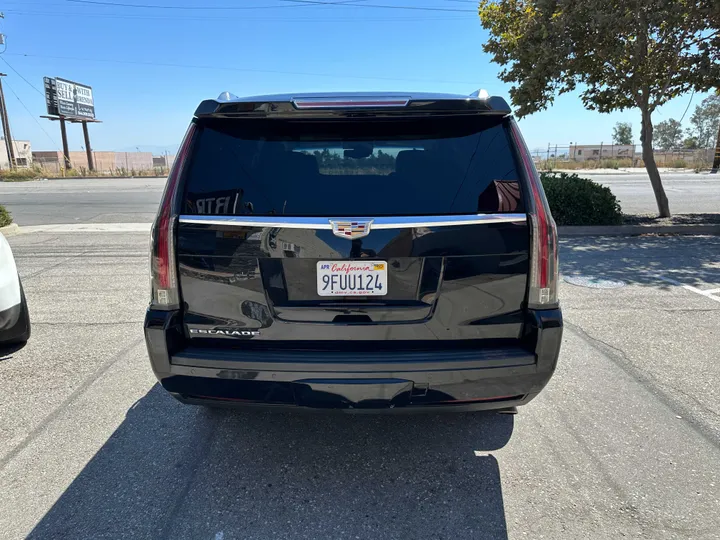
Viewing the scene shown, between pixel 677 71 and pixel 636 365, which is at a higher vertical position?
pixel 677 71

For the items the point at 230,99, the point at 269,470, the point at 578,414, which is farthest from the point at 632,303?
the point at 230,99

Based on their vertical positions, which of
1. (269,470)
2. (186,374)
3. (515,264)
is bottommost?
(269,470)

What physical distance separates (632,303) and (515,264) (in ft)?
13.7

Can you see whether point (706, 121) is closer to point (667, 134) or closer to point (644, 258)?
point (667, 134)

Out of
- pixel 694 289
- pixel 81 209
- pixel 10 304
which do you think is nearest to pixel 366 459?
pixel 10 304

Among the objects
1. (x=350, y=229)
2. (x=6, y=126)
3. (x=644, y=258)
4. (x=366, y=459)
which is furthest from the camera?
(x=6, y=126)

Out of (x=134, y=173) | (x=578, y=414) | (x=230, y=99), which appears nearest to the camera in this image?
(x=230, y=99)

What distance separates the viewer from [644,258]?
816 cm

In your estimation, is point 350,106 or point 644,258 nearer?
point 350,106

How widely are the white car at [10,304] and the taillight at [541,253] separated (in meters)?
4.26

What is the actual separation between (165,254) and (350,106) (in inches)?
45.4

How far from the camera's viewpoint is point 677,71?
35.7 feet

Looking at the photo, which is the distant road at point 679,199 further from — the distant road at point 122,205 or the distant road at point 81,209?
the distant road at point 81,209

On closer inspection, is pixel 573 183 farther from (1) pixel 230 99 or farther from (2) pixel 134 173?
(2) pixel 134 173
